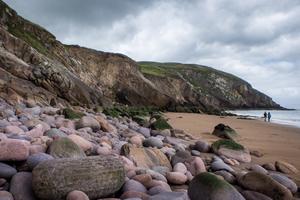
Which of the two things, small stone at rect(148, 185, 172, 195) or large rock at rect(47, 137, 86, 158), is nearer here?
→ small stone at rect(148, 185, 172, 195)

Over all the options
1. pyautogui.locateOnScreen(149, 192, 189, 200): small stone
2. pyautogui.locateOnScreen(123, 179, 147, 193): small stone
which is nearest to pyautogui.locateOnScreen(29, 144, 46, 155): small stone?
pyautogui.locateOnScreen(123, 179, 147, 193): small stone

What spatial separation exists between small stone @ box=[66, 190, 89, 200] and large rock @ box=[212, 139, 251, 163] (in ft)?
15.1

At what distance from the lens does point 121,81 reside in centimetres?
4434

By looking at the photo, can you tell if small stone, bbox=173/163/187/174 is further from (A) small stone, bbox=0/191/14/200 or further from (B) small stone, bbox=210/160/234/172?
(A) small stone, bbox=0/191/14/200

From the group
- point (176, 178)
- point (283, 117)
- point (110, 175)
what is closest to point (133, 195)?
point (110, 175)

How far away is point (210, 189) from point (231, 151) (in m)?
3.94

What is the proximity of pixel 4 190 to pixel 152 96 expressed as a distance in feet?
131

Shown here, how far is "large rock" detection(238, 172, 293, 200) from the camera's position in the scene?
442 centimetres

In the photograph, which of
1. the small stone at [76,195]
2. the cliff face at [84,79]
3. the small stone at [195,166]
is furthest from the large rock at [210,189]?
the cliff face at [84,79]

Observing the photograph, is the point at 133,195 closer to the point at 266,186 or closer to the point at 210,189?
the point at 210,189

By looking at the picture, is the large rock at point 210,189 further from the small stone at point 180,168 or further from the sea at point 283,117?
the sea at point 283,117

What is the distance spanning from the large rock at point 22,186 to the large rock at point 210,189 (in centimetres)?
186

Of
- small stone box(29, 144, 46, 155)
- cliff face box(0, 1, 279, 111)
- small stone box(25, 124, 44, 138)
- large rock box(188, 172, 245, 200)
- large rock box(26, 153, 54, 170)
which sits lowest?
large rock box(188, 172, 245, 200)

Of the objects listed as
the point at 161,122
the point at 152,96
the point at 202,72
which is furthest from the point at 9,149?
the point at 202,72
